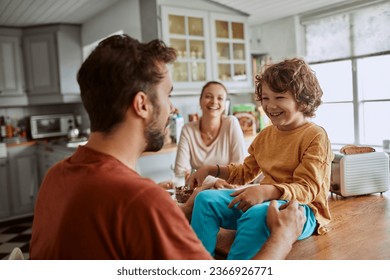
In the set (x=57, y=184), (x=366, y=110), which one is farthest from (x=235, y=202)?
(x=366, y=110)

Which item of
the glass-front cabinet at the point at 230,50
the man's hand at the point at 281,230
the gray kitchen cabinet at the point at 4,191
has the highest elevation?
the glass-front cabinet at the point at 230,50

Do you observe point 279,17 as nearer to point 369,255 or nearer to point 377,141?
point 377,141

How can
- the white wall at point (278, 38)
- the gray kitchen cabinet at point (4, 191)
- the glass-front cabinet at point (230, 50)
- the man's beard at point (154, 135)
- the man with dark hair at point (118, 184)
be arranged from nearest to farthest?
the man with dark hair at point (118, 184) < the man's beard at point (154, 135) < the glass-front cabinet at point (230, 50) < the white wall at point (278, 38) < the gray kitchen cabinet at point (4, 191)

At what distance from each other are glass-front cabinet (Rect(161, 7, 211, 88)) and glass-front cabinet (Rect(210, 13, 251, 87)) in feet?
0.29

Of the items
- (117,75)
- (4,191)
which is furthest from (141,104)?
(4,191)

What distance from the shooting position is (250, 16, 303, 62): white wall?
10.7ft

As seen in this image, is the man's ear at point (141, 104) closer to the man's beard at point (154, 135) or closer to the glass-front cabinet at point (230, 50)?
the man's beard at point (154, 135)

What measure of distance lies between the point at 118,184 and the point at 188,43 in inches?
96.6

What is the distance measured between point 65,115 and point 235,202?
→ 3413 millimetres

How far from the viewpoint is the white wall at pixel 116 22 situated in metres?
2.88

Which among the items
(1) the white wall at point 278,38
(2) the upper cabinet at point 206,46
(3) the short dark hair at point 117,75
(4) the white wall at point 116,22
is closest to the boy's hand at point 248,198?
(3) the short dark hair at point 117,75

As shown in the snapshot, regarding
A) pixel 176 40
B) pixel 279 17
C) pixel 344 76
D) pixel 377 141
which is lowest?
pixel 377 141

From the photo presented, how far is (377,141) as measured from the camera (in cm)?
187

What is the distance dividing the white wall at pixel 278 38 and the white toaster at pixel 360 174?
2127 millimetres
